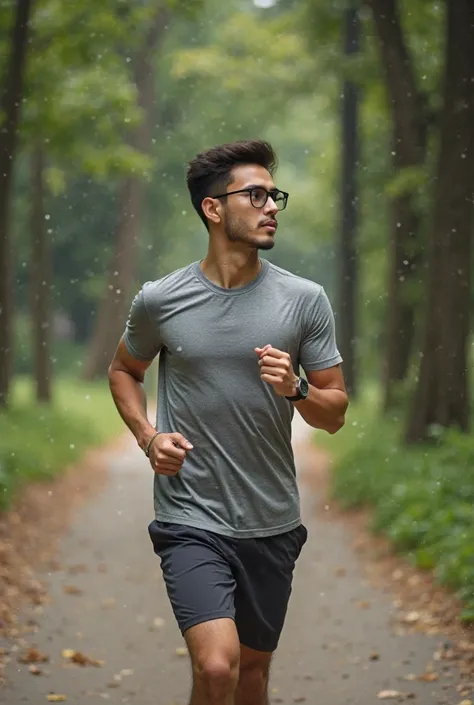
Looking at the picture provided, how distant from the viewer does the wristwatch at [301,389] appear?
4.20 metres

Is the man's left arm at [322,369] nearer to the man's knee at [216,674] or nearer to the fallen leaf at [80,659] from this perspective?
the man's knee at [216,674]

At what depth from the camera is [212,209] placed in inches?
181

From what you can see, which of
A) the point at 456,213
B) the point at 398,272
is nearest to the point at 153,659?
the point at 456,213

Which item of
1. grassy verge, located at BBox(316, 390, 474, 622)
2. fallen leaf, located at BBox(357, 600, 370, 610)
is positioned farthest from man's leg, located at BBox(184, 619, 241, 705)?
fallen leaf, located at BBox(357, 600, 370, 610)

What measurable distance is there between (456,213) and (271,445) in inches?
341

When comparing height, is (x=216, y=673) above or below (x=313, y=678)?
above

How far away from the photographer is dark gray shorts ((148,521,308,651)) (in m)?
4.19

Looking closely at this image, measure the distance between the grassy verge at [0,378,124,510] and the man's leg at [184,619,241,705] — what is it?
7373 millimetres

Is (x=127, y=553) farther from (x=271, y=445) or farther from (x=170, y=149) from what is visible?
(x=170, y=149)

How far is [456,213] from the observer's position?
41.5 feet

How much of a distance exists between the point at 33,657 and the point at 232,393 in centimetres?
357

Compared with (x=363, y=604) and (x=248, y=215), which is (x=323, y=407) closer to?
(x=248, y=215)

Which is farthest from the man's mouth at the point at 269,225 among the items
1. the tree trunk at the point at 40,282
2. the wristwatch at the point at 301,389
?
the tree trunk at the point at 40,282

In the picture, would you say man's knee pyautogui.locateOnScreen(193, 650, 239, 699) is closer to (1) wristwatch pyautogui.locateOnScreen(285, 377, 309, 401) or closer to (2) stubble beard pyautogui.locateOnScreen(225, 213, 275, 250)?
(1) wristwatch pyautogui.locateOnScreen(285, 377, 309, 401)
